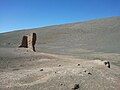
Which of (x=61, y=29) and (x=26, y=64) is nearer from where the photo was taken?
(x=26, y=64)

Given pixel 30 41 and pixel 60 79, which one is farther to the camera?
pixel 30 41

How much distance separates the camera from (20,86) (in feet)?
46.6

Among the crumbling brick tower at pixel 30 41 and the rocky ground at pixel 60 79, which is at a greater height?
the crumbling brick tower at pixel 30 41

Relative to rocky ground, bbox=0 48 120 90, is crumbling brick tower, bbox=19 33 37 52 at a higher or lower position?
higher

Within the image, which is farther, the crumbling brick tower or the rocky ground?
the crumbling brick tower

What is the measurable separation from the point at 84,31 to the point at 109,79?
54.8m

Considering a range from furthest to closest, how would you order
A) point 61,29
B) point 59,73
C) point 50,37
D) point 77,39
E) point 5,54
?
point 61,29
point 50,37
point 77,39
point 5,54
point 59,73

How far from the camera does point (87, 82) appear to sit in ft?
49.3

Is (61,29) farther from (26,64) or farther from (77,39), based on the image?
(26,64)

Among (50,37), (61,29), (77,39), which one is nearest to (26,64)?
(77,39)

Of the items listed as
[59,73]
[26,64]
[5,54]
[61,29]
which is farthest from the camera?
[61,29]

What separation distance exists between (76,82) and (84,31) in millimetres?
56014

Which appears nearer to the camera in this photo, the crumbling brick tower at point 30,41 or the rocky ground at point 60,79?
the rocky ground at point 60,79

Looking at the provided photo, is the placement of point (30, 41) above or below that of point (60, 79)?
above
